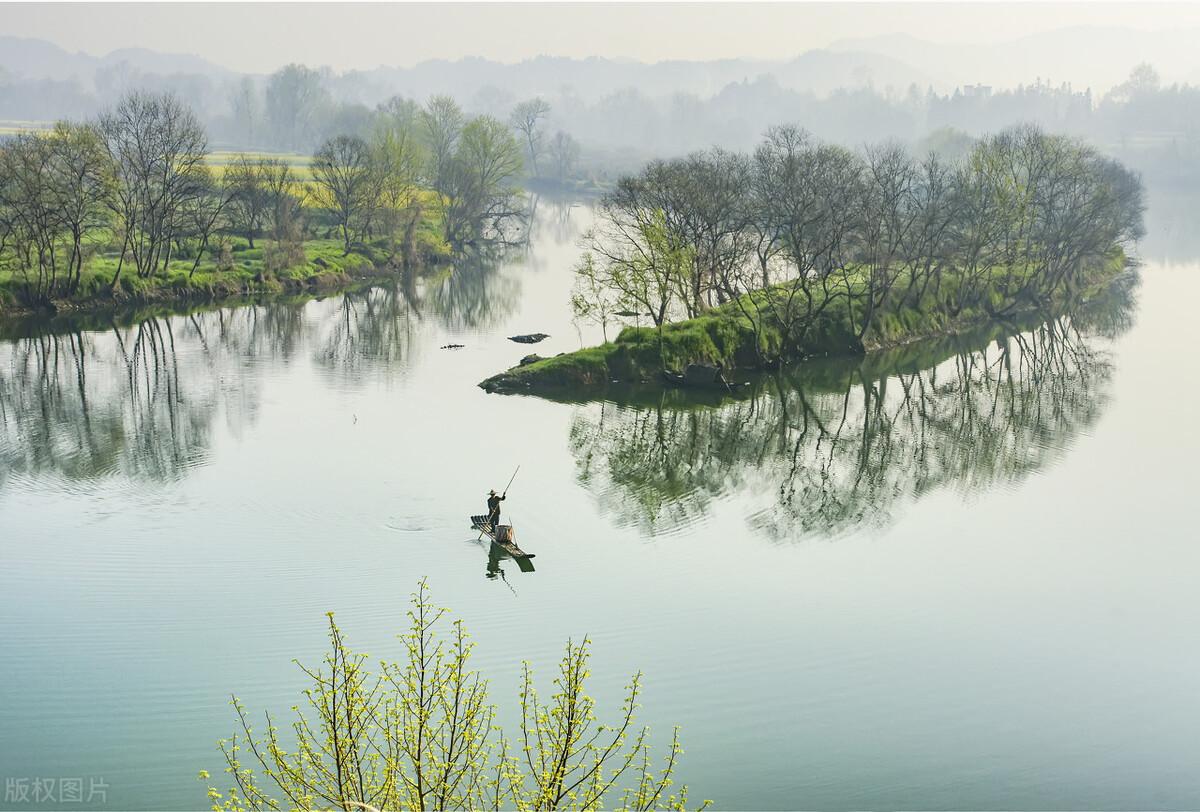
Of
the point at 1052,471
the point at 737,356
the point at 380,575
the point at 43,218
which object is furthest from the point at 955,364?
the point at 43,218

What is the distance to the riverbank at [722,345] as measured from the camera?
58719 mm

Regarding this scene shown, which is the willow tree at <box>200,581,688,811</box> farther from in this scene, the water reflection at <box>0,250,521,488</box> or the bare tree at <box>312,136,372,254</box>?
the bare tree at <box>312,136,372,254</box>

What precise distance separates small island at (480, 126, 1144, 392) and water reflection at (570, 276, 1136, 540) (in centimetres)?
294

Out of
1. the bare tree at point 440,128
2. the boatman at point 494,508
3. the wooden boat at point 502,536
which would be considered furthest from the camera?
the bare tree at point 440,128

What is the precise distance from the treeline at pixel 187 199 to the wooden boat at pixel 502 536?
51169mm

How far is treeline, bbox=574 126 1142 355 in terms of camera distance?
214 ft

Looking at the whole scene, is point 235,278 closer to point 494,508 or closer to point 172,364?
point 172,364

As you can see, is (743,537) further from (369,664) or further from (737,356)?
(737,356)

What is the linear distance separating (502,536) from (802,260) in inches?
1432

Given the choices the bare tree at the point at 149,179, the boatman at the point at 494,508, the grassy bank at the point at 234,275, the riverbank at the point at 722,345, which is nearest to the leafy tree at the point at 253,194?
the grassy bank at the point at 234,275

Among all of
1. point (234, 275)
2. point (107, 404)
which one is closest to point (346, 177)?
point (234, 275)

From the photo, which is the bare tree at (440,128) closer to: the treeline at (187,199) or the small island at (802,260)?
the treeline at (187,199)

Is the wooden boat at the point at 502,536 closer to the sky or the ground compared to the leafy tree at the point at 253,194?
closer to the ground

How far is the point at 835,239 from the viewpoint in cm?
6328
